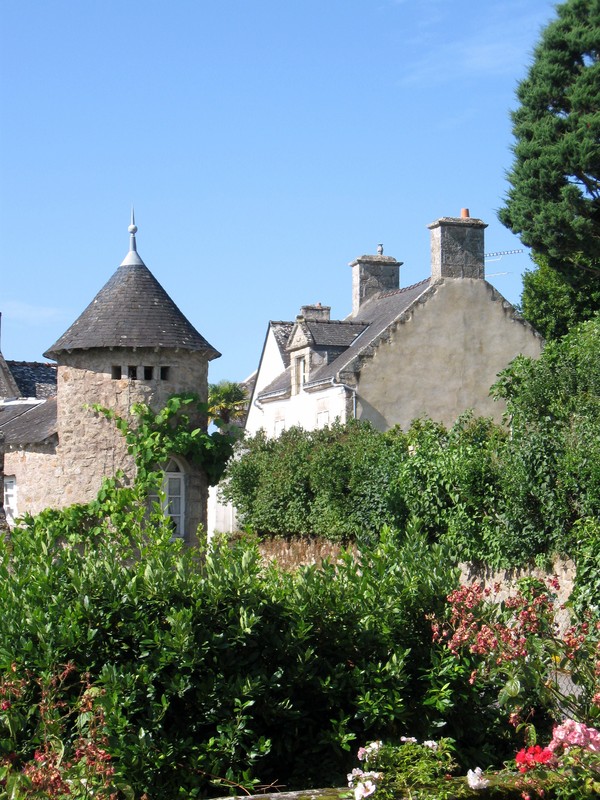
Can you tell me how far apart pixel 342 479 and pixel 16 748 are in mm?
15736

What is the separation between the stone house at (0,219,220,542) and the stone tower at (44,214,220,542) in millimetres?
18

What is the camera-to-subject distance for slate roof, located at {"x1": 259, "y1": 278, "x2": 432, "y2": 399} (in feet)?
103

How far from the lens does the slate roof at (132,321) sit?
20.1 metres

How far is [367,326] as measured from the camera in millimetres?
34469

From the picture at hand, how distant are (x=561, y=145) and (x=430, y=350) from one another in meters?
6.55

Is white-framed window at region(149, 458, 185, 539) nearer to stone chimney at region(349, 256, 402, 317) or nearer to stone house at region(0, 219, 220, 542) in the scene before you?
stone house at region(0, 219, 220, 542)

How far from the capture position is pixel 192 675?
8.39 meters

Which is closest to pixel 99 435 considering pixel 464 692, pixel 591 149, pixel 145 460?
pixel 145 460

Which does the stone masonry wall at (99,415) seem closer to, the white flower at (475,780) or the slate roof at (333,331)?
the white flower at (475,780)

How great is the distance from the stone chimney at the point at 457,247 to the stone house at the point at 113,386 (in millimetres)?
12804

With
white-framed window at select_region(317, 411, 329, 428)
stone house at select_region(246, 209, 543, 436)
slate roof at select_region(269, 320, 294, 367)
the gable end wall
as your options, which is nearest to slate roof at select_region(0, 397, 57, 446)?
stone house at select_region(246, 209, 543, 436)

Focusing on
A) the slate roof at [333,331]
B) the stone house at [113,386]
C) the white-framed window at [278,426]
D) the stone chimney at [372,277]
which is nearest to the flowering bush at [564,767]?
the stone house at [113,386]

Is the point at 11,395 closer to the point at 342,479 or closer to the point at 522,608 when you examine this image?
the point at 342,479

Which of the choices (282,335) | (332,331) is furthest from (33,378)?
(332,331)
